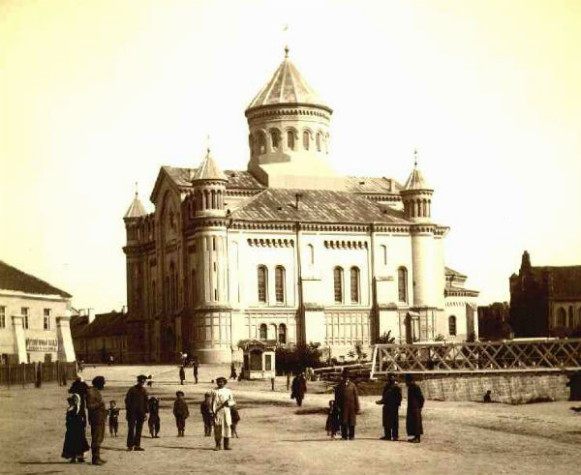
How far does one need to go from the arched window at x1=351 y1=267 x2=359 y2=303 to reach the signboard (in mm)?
25746

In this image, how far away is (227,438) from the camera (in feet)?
77.6

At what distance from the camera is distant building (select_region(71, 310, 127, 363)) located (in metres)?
96.6

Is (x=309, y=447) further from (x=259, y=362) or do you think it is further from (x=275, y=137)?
(x=275, y=137)

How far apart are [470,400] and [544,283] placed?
6427 cm

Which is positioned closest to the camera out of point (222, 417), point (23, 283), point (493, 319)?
point (222, 417)

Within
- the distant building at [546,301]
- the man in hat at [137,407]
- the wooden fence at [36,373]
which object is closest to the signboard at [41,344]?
the wooden fence at [36,373]

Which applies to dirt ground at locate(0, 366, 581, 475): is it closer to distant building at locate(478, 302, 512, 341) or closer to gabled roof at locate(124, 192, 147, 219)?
gabled roof at locate(124, 192, 147, 219)

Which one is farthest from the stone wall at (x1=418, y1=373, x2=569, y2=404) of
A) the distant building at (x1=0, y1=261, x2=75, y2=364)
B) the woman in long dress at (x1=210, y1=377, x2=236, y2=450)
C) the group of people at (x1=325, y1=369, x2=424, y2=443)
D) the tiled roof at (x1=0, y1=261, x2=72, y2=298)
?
the woman in long dress at (x1=210, y1=377, x2=236, y2=450)

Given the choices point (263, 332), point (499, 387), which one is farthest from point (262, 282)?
point (499, 387)

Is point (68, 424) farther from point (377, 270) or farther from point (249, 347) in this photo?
point (377, 270)

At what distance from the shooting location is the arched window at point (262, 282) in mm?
75875

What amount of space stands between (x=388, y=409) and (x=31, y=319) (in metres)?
34.7

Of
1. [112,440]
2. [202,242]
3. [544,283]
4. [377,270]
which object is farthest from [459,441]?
[544,283]

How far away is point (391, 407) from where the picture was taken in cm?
2475
